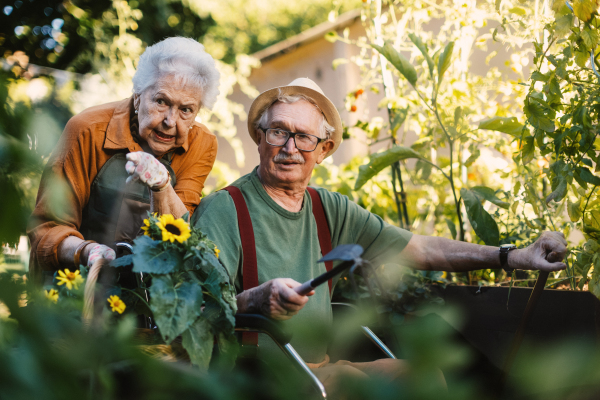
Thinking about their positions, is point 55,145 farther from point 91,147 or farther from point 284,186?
point 91,147

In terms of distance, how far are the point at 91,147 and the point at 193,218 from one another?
0.51 m

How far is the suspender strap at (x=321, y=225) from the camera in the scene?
1864 mm

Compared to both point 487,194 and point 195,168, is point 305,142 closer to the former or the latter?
point 195,168

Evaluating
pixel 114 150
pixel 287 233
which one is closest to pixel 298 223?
pixel 287 233

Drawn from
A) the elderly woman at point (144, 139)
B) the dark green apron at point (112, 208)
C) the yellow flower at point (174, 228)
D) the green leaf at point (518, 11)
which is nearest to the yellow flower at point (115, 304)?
the yellow flower at point (174, 228)

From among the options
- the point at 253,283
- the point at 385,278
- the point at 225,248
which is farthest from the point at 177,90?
the point at 385,278

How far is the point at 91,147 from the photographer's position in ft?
6.15

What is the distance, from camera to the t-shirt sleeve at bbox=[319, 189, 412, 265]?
1955 mm

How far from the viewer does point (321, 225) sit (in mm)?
1906

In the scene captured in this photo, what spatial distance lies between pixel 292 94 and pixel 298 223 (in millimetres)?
503

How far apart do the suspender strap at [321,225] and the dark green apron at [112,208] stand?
0.66m

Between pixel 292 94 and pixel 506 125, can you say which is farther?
pixel 506 125

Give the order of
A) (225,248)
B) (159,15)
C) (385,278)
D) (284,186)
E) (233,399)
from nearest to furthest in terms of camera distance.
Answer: (233,399)
(225,248)
(284,186)
(385,278)
(159,15)

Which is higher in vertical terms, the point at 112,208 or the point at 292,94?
the point at 292,94
